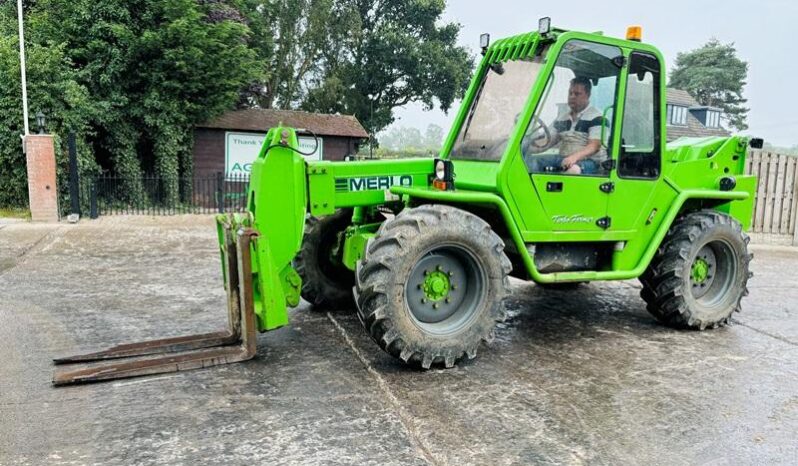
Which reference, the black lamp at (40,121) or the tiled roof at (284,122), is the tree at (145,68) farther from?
the black lamp at (40,121)

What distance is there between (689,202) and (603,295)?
168 cm

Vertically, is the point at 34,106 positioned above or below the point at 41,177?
above

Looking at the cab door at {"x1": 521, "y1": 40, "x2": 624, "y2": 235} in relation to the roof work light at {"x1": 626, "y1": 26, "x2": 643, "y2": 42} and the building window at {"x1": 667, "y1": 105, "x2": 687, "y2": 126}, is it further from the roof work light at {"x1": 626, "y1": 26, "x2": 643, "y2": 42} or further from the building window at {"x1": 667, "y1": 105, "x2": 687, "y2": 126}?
the building window at {"x1": 667, "y1": 105, "x2": 687, "y2": 126}

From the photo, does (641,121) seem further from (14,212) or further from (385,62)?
(385,62)

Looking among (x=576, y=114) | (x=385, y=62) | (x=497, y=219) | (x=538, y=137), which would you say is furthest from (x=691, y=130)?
(x=497, y=219)

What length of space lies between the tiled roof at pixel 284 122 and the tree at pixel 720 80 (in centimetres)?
4744

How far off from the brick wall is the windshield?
445 inches

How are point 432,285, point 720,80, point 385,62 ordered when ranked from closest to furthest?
point 432,285 → point 385,62 → point 720,80

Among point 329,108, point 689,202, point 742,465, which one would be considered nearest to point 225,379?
point 742,465

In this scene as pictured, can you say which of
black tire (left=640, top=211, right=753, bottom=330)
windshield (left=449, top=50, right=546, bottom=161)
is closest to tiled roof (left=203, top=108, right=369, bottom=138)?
windshield (left=449, top=50, right=546, bottom=161)

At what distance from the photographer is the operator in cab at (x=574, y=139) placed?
15.6 ft

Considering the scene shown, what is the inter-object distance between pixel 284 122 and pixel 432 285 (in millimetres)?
16570

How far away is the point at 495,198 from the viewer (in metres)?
4.45

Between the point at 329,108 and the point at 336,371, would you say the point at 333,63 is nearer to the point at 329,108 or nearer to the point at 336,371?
the point at 329,108
